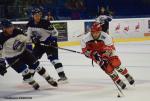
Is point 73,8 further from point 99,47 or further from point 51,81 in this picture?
point 99,47

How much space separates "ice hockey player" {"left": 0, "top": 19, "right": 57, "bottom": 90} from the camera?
20.6 feet

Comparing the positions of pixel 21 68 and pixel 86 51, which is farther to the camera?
pixel 21 68

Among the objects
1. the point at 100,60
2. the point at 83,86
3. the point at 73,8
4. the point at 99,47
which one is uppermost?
the point at 99,47

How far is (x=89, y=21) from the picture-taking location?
14344mm

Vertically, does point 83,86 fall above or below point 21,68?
below

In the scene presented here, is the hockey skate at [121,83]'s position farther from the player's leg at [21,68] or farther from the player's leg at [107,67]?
the player's leg at [21,68]

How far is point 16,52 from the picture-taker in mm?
6367

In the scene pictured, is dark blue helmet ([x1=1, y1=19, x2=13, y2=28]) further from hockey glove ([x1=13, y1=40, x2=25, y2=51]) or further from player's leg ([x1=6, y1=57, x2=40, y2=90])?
player's leg ([x1=6, y1=57, x2=40, y2=90])

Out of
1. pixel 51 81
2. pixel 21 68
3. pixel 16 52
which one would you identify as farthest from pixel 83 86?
pixel 16 52

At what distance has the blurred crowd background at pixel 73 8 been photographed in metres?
14.6

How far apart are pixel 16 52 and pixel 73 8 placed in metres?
10.1

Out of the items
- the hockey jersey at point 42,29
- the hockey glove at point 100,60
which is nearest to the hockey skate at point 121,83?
the hockey glove at point 100,60

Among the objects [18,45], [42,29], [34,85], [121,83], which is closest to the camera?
[121,83]

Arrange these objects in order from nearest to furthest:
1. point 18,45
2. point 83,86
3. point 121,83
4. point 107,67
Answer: point 107,67, point 121,83, point 18,45, point 83,86
